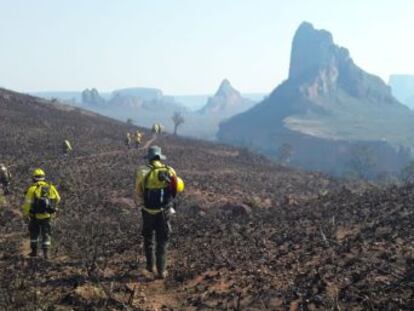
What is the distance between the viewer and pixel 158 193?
8.73m

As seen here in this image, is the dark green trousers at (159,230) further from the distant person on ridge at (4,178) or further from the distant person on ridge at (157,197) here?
the distant person on ridge at (4,178)

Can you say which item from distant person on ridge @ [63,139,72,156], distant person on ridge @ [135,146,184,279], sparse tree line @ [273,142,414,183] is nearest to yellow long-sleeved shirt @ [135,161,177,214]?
distant person on ridge @ [135,146,184,279]

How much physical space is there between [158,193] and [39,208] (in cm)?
310

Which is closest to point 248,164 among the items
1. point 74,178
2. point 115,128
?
point 115,128

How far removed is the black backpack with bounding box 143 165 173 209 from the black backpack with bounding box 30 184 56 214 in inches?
107

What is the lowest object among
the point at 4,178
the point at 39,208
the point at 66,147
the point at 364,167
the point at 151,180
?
the point at 364,167

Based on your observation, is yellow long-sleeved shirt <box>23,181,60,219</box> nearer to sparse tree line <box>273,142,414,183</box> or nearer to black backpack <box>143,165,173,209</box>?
black backpack <box>143,165,173,209</box>

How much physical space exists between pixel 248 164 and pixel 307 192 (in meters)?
13.6

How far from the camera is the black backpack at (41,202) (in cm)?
1031

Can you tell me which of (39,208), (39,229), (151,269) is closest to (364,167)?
(39,229)

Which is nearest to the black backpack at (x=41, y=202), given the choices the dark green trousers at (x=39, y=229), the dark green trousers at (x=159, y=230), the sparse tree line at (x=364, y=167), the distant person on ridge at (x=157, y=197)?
the dark green trousers at (x=39, y=229)

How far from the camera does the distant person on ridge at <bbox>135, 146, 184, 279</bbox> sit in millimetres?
8727

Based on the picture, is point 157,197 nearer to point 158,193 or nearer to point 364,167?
point 158,193

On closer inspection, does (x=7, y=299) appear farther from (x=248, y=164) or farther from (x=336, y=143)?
(x=336, y=143)
